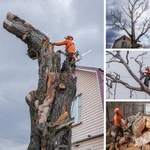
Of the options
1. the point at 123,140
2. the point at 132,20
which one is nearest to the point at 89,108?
the point at 123,140

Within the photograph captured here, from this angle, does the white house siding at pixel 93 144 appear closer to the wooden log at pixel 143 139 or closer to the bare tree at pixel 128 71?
the wooden log at pixel 143 139

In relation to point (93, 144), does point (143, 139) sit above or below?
below

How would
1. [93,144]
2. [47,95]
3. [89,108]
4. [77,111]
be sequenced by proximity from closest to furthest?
[47,95]
[93,144]
[89,108]
[77,111]

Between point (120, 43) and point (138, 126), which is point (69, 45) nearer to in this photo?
point (120, 43)

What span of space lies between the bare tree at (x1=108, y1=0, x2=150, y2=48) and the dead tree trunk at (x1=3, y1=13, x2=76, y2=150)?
77 cm

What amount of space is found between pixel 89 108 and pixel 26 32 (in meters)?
2.42

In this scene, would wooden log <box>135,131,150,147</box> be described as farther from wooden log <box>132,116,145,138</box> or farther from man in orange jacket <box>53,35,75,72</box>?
man in orange jacket <box>53,35,75,72</box>

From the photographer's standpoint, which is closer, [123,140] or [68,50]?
[68,50]

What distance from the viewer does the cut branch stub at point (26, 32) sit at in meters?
2.88

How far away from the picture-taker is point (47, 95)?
2.63 meters

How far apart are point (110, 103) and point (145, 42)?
0.67m

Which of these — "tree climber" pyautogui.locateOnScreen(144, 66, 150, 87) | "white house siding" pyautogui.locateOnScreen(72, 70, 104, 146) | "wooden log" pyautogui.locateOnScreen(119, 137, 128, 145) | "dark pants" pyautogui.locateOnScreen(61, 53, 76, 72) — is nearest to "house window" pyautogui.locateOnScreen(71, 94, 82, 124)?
"white house siding" pyautogui.locateOnScreen(72, 70, 104, 146)

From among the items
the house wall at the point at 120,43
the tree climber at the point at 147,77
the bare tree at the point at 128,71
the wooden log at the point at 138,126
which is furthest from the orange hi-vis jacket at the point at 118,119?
the house wall at the point at 120,43

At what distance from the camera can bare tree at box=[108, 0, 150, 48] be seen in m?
3.23
